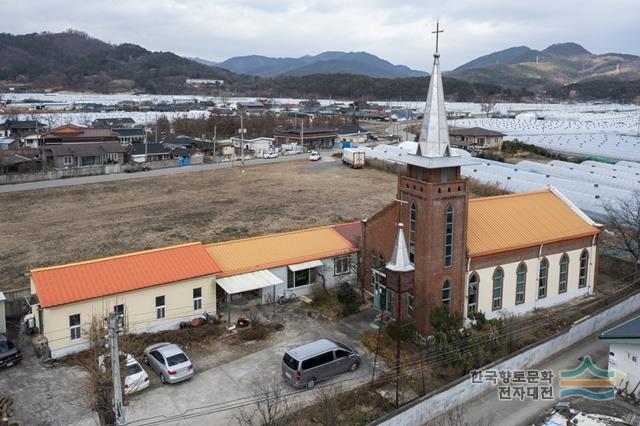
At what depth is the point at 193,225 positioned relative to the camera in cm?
3428

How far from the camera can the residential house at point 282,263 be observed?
68.0ft

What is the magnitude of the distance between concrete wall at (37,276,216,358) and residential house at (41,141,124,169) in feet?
133

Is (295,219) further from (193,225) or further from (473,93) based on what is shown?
(473,93)

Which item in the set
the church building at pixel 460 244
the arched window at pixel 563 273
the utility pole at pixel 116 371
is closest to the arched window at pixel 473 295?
the church building at pixel 460 244

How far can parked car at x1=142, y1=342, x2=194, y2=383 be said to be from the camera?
15.5 meters

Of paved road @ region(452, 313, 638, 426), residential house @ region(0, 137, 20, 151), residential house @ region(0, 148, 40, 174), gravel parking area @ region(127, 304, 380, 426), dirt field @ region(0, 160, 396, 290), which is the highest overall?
residential house @ region(0, 137, 20, 151)

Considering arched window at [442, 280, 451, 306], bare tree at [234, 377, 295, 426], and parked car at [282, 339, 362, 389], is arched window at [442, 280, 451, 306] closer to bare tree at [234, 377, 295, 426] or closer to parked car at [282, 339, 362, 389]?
parked car at [282, 339, 362, 389]

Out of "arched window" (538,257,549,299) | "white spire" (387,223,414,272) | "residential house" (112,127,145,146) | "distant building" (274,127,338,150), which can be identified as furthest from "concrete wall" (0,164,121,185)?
"arched window" (538,257,549,299)

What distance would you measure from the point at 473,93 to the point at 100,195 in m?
167

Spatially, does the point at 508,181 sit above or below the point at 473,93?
below

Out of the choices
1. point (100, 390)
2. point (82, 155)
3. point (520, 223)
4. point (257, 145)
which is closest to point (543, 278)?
point (520, 223)

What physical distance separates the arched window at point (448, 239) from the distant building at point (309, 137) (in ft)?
179

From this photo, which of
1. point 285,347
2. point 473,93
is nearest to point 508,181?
point 285,347

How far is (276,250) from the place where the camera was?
74.8 ft
